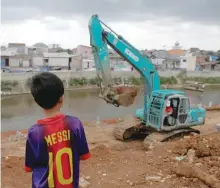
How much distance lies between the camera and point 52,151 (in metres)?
1.98

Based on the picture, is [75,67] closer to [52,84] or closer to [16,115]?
[16,115]

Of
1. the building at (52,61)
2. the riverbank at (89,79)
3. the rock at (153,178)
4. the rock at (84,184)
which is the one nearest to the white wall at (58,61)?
the building at (52,61)

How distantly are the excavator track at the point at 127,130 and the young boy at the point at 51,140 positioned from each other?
799 centimetres

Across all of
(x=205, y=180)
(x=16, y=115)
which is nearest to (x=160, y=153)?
(x=205, y=180)

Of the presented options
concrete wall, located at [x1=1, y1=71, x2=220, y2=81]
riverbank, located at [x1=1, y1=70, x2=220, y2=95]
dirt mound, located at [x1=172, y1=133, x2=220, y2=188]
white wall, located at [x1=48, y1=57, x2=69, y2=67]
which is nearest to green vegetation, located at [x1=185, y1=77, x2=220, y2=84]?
riverbank, located at [x1=1, y1=70, x2=220, y2=95]

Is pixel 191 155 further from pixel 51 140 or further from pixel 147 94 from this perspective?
pixel 51 140

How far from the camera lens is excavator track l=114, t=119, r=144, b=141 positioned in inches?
393

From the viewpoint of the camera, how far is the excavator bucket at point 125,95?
8.86m

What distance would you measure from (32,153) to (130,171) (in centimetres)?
402

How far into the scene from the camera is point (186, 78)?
127 ft

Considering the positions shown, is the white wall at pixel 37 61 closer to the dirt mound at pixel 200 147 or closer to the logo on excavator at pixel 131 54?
the logo on excavator at pixel 131 54

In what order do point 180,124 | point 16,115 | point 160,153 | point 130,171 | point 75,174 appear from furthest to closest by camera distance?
point 16,115
point 180,124
point 160,153
point 130,171
point 75,174

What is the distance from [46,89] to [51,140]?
0.32m

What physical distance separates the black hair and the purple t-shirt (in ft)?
0.37
